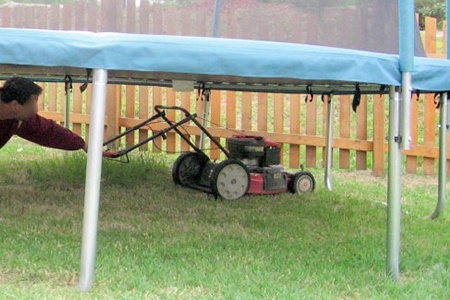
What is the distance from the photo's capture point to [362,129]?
328 inches

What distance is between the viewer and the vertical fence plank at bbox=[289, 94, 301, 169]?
28.1 ft

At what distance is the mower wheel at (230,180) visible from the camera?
20.2ft

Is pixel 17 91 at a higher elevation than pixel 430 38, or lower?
lower

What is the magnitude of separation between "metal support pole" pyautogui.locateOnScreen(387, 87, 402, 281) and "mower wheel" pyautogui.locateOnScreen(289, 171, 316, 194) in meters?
2.96

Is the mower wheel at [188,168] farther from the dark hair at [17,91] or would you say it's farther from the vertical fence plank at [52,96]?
the vertical fence plank at [52,96]

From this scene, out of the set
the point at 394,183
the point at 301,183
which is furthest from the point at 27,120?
the point at 394,183

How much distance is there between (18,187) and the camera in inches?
250

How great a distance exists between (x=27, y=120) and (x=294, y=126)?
383 centimetres

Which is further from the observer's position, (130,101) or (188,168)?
(130,101)

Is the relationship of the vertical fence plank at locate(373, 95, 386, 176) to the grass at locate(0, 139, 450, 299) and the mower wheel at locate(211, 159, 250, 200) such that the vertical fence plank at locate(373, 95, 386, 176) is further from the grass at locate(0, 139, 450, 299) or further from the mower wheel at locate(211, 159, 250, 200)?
the mower wheel at locate(211, 159, 250, 200)

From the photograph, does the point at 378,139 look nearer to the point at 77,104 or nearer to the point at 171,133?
the point at 171,133

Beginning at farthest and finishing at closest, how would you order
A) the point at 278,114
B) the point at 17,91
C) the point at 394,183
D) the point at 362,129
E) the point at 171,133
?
the point at 171,133 → the point at 278,114 → the point at 362,129 → the point at 17,91 → the point at 394,183

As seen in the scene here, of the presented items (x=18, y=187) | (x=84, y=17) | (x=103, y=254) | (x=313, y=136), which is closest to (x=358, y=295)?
(x=103, y=254)

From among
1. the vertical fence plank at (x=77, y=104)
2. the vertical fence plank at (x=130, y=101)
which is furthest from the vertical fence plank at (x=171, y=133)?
the vertical fence plank at (x=77, y=104)
